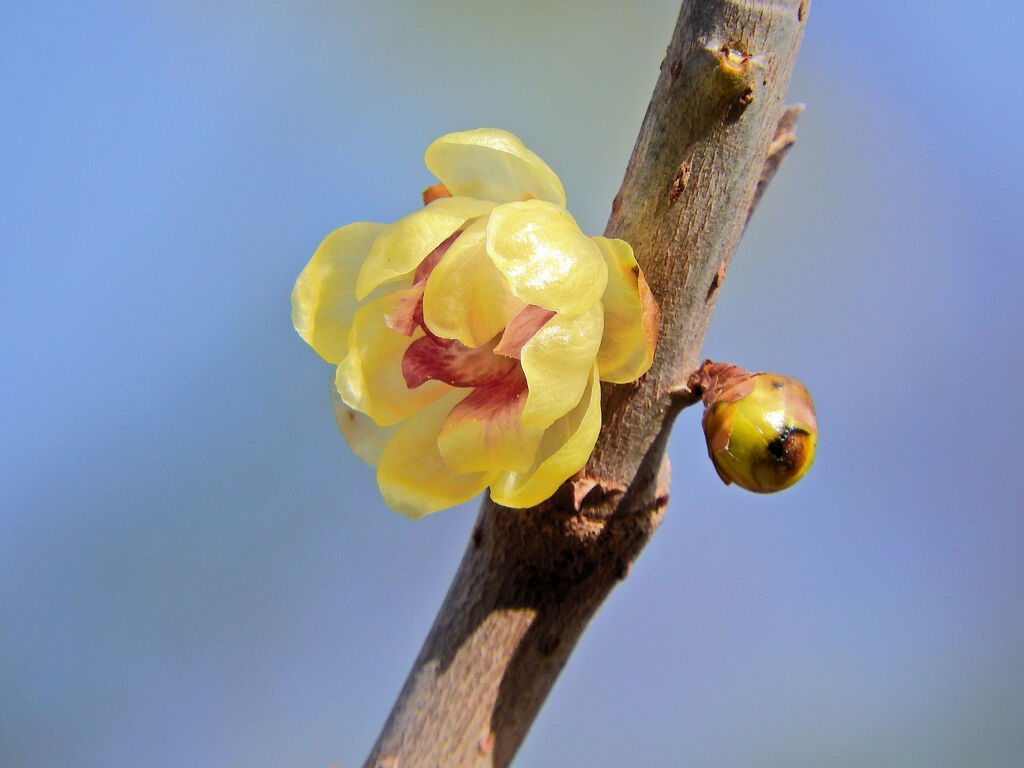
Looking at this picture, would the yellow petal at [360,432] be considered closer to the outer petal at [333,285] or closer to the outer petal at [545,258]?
the outer petal at [333,285]

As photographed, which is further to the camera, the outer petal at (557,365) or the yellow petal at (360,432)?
the yellow petal at (360,432)

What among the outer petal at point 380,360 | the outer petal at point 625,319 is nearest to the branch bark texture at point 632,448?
the outer petal at point 625,319

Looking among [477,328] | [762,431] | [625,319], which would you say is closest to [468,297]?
[477,328]

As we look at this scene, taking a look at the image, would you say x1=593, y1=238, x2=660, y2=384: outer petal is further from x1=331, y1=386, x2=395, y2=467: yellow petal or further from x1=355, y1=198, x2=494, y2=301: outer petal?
x1=331, y1=386, x2=395, y2=467: yellow petal

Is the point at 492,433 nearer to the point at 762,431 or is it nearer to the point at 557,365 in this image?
the point at 557,365

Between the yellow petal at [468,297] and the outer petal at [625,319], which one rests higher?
the outer petal at [625,319]

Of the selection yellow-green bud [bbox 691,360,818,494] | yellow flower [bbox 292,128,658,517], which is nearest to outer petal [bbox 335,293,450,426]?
yellow flower [bbox 292,128,658,517]
